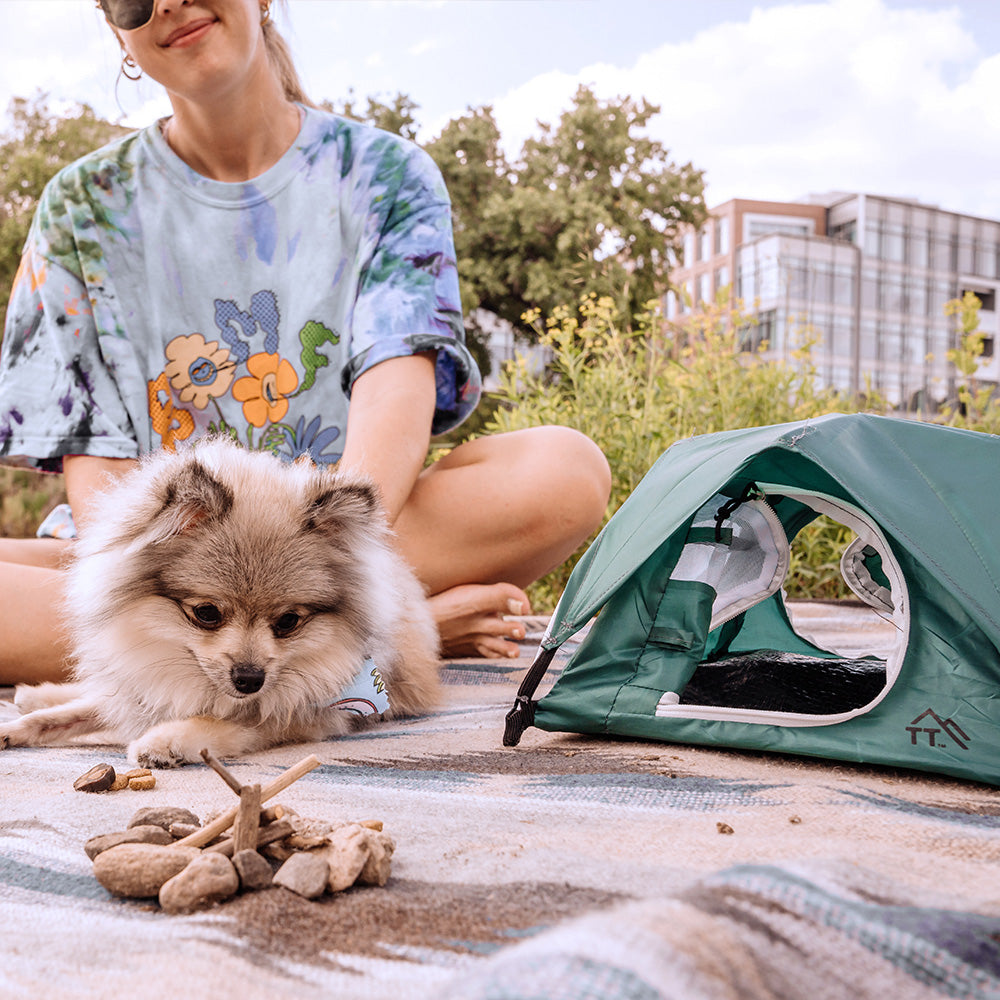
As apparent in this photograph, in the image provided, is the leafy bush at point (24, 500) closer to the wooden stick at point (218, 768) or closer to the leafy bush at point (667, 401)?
the leafy bush at point (667, 401)

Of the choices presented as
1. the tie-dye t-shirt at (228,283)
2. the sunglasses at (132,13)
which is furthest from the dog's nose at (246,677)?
the sunglasses at (132,13)

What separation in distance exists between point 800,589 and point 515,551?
247cm

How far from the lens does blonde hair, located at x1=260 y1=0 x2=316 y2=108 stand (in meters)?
3.02

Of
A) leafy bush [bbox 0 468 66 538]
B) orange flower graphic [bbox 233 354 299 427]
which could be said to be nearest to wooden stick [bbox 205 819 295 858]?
orange flower graphic [bbox 233 354 299 427]

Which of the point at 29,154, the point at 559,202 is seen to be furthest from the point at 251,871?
the point at 559,202

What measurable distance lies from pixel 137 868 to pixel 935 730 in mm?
1347

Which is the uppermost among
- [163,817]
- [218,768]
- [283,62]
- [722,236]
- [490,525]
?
[722,236]

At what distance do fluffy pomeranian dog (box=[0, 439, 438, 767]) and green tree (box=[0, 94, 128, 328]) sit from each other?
10692 mm

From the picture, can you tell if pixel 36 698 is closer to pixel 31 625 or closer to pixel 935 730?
pixel 31 625

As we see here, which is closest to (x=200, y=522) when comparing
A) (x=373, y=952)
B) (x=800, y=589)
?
(x=373, y=952)

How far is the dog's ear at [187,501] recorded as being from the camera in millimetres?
1797

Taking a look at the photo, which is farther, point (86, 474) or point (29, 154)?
point (29, 154)

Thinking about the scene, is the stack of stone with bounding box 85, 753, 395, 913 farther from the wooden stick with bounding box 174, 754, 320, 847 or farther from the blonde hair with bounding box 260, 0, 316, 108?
the blonde hair with bounding box 260, 0, 316, 108

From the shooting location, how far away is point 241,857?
1071 millimetres
